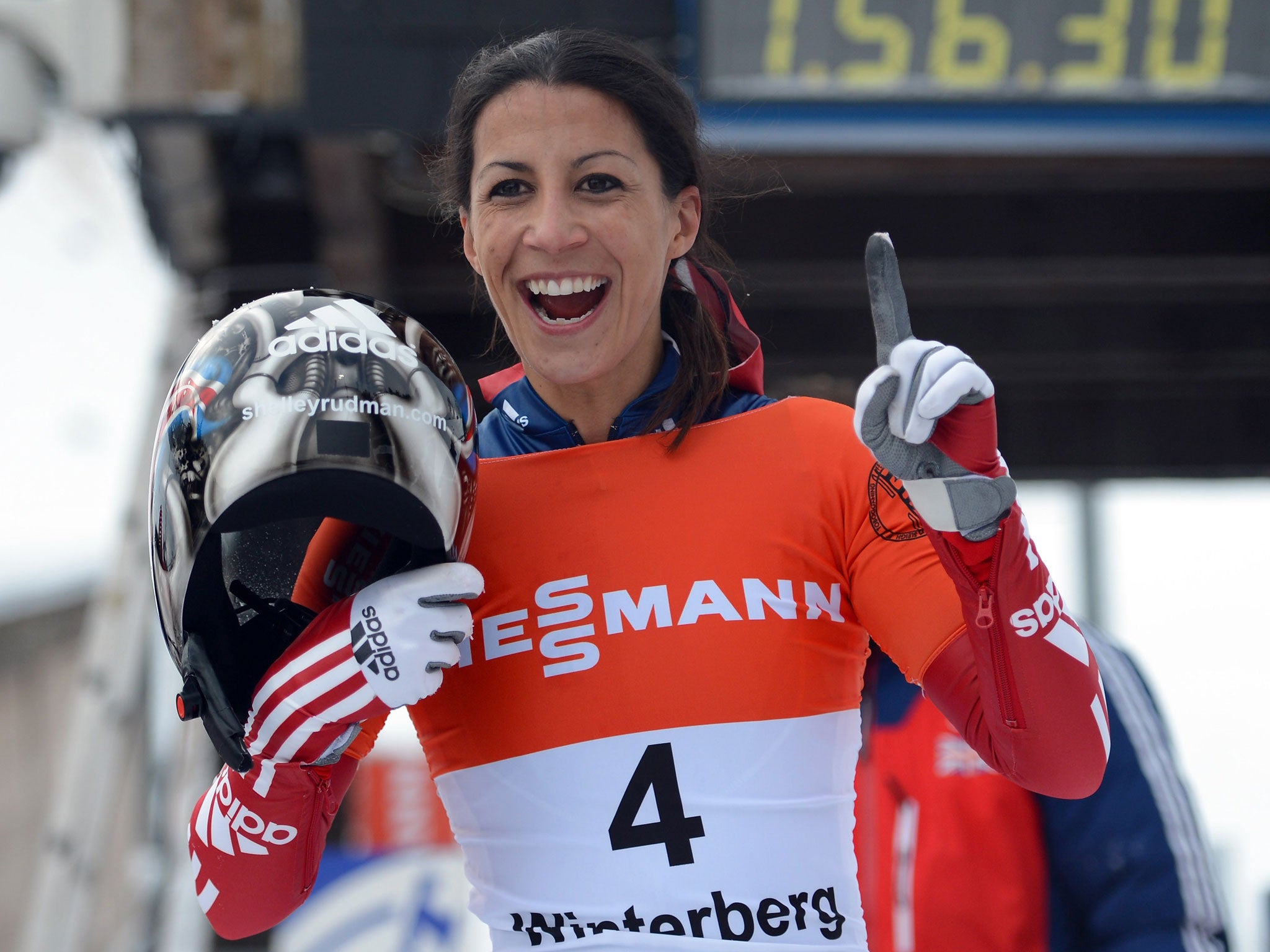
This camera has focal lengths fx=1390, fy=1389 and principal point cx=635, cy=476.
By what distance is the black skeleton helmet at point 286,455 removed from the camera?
4.12 feet

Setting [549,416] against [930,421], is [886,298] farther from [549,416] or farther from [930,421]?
[549,416]

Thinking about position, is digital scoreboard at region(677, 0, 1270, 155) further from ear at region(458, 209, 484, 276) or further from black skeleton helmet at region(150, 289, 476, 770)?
black skeleton helmet at region(150, 289, 476, 770)

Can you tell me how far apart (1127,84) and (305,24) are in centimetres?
257

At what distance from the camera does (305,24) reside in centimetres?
439

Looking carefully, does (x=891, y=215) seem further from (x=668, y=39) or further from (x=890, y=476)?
(x=890, y=476)

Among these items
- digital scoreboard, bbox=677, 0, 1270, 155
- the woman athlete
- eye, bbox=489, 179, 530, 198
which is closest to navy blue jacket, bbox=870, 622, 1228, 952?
the woman athlete

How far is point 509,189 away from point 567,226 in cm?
10

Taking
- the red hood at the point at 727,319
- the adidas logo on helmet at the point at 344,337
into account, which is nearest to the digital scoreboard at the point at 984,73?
the red hood at the point at 727,319

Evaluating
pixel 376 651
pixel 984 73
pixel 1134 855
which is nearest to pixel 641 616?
pixel 376 651

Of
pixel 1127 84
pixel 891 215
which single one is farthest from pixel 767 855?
pixel 891 215

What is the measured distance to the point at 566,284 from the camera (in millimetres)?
1457

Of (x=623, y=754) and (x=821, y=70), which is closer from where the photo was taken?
(x=623, y=754)

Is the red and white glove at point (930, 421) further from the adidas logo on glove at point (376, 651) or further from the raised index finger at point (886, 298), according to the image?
the adidas logo on glove at point (376, 651)

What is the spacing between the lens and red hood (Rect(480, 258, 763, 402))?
159 centimetres
